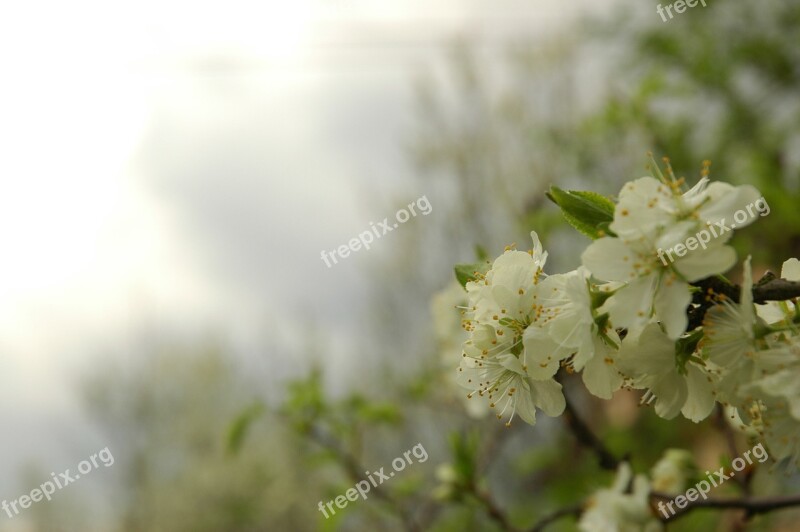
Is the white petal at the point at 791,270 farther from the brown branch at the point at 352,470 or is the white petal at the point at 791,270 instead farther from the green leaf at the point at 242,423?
the green leaf at the point at 242,423

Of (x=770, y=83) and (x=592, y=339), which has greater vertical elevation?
(x=770, y=83)

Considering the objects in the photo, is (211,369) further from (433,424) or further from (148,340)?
(433,424)

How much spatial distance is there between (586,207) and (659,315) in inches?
4.6

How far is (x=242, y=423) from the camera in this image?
70.0 inches

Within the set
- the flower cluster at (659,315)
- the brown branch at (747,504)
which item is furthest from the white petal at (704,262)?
the brown branch at (747,504)

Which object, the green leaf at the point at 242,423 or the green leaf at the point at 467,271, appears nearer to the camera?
the green leaf at the point at 467,271

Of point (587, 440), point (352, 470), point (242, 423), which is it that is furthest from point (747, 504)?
point (242, 423)

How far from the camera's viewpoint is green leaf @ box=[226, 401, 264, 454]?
5.78ft

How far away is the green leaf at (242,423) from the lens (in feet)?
5.78

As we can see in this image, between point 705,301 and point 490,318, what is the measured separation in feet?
0.66

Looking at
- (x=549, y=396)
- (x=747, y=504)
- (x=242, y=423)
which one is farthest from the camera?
(x=242, y=423)

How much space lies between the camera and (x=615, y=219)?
1.98 feet

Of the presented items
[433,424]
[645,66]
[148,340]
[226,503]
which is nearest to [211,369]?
[148,340]

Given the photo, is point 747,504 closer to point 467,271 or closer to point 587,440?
point 587,440
